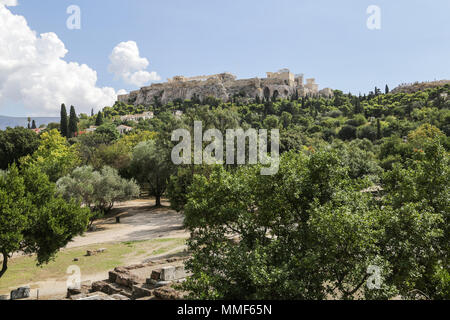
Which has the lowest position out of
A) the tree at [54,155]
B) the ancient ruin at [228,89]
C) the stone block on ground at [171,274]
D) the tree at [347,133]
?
the stone block on ground at [171,274]

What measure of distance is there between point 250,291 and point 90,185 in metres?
26.9

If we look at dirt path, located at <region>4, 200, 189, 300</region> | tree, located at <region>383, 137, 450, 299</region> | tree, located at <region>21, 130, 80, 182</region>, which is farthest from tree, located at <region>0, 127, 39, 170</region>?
tree, located at <region>383, 137, 450, 299</region>

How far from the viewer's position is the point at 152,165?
40.9 m

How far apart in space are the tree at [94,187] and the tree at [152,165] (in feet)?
15.6

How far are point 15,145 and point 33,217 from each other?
48096 mm

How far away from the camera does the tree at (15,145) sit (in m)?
53.0

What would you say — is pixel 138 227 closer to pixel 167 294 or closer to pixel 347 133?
pixel 167 294

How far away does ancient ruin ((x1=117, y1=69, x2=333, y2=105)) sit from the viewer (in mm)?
157875

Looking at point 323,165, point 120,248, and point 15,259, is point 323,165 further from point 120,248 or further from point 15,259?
point 15,259

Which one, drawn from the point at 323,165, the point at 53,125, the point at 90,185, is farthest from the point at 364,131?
the point at 53,125

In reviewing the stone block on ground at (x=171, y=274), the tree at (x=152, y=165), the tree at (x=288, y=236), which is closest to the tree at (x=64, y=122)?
the tree at (x=152, y=165)

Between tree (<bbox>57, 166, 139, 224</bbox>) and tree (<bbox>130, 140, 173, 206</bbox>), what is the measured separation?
476 centimetres

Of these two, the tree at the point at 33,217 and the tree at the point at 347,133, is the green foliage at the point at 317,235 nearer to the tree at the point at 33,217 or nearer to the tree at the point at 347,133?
the tree at the point at 33,217

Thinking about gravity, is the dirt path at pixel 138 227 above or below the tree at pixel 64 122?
below
